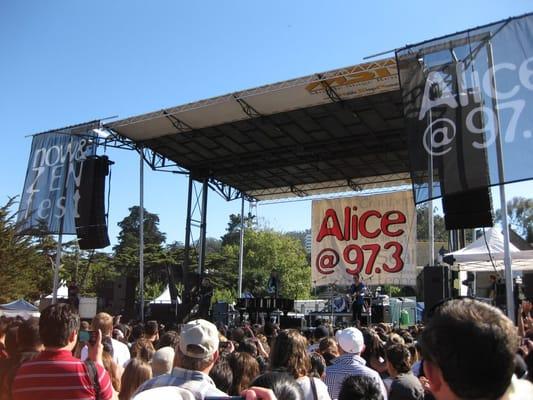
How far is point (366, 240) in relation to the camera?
17469mm

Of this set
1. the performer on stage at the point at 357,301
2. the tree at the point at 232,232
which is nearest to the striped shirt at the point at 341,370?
the performer on stage at the point at 357,301

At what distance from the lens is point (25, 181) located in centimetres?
1510

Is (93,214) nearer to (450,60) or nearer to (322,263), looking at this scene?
(322,263)

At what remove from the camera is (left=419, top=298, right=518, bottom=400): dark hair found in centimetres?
116

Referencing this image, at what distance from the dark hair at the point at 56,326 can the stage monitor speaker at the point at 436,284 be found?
635 centimetres

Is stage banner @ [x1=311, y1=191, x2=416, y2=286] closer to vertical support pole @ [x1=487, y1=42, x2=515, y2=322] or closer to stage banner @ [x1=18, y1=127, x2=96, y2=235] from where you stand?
stage banner @ [x1=18, y1=127, x2=96, y2=235]

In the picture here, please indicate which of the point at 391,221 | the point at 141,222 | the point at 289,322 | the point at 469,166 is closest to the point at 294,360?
the point at 469,166

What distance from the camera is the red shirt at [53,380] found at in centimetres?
234

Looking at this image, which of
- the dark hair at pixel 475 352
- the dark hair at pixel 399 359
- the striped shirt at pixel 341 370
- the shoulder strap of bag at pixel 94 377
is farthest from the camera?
the striped shirt at pixel 341 370

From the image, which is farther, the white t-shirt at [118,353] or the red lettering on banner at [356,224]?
the red lettering on banner at [356,224]

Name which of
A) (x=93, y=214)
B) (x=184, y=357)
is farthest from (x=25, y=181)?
(x=184, y=357)

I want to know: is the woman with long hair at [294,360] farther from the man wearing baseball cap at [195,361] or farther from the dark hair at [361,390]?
the man wearing baseball cap at [195,361]

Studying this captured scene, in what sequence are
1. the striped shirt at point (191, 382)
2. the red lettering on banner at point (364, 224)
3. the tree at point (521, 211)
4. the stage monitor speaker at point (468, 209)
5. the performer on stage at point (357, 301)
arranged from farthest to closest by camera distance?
the tree at point (521, 211)
the red lettering on banner at point (364, 224)
the performer on stage at point (357, 301)
the stage monitor speaker at point (468, 209)
the striped shirt at point (191, 382)

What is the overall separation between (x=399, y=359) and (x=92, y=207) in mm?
12435
